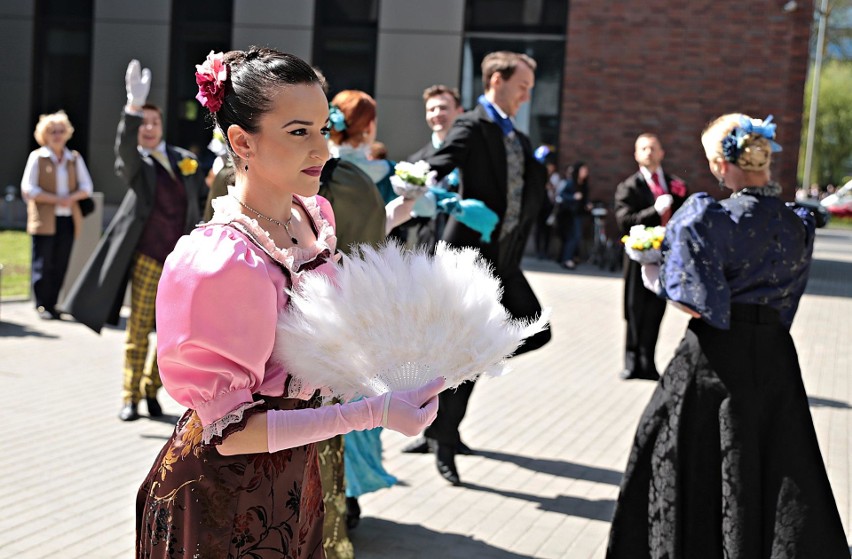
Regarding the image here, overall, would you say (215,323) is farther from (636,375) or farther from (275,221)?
(636,375)

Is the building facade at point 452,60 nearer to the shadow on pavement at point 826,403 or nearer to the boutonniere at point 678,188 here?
the boutonniere at point 678,188

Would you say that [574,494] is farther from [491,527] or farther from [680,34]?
[680,34]

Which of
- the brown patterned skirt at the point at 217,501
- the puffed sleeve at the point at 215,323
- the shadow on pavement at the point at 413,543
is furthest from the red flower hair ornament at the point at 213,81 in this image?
the shadow on pavement at the point at 413,543

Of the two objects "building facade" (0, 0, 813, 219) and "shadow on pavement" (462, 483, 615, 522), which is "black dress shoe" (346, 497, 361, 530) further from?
"building facade" (0, 0, 813, 219)

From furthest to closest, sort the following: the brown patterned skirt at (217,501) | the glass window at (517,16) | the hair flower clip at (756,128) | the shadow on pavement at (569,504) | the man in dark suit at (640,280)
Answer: the glass window at (517,16) < the man in dark suit at (640,280) < the shadow on pavement at (569,504) < the hair flower clip at (756,128) < the brown patterned skirt at (217,501)

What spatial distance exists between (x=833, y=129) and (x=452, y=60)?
5567 cm

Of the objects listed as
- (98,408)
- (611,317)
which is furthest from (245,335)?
(611,317)

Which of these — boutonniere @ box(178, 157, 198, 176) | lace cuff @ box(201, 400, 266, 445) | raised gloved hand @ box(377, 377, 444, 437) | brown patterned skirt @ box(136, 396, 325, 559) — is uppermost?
boutonniere @ box(178, 157, 198, 176)

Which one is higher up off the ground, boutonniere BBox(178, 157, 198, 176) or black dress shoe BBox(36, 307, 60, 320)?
boutonniere BBox(178, 157, 198, 176)

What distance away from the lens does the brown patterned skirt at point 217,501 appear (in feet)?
7.36

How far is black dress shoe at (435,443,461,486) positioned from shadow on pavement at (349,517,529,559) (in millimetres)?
779

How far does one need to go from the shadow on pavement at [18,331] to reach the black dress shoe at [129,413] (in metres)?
3.32

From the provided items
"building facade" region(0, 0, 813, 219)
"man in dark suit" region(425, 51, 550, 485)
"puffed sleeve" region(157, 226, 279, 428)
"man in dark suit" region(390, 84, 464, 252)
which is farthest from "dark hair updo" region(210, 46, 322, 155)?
"building facade" region(0, 0, 813, 219)

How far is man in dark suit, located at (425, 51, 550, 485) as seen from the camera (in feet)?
19.5
